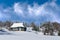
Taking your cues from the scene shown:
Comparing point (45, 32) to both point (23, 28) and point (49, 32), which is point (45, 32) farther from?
point (23, 28)

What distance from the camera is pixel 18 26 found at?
61312 mm

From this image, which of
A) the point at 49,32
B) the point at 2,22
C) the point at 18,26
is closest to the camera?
the point at 49,32

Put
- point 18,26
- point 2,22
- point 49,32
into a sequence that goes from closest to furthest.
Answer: point 49,32 < point 18,26 < point 2,22

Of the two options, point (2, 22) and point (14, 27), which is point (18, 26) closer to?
point (14, 27)

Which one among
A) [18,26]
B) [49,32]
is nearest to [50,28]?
[49,32]

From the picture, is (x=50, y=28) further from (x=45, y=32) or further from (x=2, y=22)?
(x=2, y=22)

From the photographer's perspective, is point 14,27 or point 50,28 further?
point 14,27

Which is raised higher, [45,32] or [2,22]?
[2,22]

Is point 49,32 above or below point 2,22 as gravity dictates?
below

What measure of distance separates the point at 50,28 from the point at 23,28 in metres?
30.3

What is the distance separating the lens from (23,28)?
62.3 meters

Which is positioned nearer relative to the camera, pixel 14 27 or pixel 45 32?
pixel 45 32

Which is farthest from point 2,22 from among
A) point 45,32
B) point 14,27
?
point 45,32

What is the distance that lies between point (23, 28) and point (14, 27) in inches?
146
